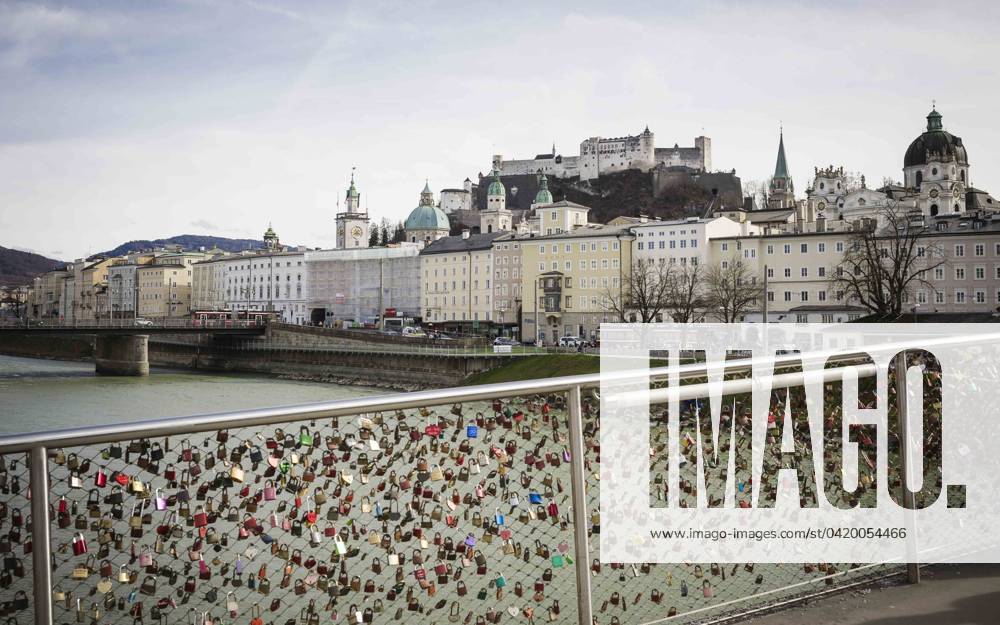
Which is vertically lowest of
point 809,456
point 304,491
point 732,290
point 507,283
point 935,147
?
point 809,456

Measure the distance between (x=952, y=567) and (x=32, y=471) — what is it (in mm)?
4163


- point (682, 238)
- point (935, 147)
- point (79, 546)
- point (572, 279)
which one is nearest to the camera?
point (79, 546)

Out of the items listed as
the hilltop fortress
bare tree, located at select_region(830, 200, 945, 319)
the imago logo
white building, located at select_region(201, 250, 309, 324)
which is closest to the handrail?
the imago logo

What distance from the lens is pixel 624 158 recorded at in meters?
126

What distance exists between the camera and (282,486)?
3221 mm

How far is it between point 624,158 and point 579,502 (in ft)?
414

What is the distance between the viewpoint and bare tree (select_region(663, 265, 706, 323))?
53.1 m

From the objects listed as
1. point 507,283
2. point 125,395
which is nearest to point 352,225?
point 507,283

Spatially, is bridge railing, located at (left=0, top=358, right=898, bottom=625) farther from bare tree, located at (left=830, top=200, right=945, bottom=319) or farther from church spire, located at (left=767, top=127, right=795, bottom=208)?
church spire, located at (left=767, top=127, right=795, bottom=208)

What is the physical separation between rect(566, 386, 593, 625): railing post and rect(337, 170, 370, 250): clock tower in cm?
11590

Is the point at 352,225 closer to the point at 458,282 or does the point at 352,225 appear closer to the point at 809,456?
the point at 458,282

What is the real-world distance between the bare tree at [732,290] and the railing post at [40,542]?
1969 inches

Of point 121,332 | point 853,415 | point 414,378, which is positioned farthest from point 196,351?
point 853,415

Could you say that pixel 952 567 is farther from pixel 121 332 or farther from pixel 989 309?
pixel 121 332
